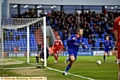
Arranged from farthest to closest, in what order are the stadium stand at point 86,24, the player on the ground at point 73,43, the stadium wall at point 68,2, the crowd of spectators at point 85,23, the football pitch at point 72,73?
the stadium wall at point 68,2 < the crowd of spectators at point 85,23 < the stadium stand at point 86,24 < the player on the ground at point 73,43 < the football pitch at point 72,73

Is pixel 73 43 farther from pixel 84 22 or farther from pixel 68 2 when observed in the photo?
pixel 68 2

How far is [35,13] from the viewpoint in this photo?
53.4 m

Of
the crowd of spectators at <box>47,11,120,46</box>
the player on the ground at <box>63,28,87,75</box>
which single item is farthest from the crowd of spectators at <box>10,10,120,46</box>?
the player on the ground at <box>63,28,87,75</box>

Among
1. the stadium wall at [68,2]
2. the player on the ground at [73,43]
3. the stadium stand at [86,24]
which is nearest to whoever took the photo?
the player on the ground at [73,43]

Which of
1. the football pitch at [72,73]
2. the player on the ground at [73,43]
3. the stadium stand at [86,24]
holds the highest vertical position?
the stadium stand at [86,24]

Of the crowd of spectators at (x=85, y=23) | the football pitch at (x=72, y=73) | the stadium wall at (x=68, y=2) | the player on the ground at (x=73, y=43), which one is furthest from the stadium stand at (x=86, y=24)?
the player on the ground at (x=73, y=43)

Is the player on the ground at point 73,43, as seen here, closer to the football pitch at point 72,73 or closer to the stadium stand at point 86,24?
the football pitch at point 72,73

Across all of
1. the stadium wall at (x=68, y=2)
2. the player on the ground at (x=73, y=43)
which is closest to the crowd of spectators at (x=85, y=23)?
the stadium wall at (x=68, y=2)

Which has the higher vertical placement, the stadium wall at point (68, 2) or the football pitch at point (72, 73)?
the stadium wall at point (68, 2)

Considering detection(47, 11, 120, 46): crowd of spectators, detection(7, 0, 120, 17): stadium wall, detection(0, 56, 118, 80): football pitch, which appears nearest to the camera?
detection(0, 56, 118, 80): football pitch

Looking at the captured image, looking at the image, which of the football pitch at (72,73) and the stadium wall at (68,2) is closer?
the football pitch at (72,73)

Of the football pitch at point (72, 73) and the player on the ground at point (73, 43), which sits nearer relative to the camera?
the football pitch at point (72, 73)

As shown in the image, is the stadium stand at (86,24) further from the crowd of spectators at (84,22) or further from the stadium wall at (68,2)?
the stadium wall at (68,2)

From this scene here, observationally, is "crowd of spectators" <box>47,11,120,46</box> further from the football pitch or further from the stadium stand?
the football pitch
